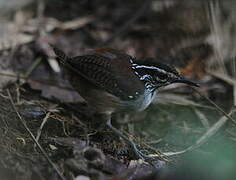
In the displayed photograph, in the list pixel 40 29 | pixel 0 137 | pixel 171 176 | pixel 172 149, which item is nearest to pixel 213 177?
pixel 171 176

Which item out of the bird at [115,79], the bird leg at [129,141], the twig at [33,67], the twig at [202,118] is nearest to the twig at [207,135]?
the twig at [202,118]

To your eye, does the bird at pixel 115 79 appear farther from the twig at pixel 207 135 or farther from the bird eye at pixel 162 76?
the twig at pixel 207 135

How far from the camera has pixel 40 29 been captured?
7.04 meters

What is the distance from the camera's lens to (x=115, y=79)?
17.1ft

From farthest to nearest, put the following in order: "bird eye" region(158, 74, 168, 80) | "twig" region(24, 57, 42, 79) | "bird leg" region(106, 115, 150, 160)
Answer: "twig" region(24, 57, 42, 79), "bird eye" region(158, 74, 168, 80), "bird leg" region(106, 115, 150, 160)

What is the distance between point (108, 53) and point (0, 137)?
5.05 ft

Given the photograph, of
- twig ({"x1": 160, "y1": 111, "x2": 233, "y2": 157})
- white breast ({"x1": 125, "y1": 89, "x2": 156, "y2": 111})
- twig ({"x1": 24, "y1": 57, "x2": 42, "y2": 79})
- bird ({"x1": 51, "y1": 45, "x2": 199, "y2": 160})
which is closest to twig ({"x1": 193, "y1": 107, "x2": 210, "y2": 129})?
twig ({"x1": 160, "y1": 111, "x2": 233, "y2": 157})

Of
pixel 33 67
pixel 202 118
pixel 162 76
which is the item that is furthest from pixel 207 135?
pixel 33 67

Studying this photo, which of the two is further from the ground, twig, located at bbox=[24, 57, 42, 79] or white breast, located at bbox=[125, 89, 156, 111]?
twig, located at bbox=[24, 57, 42, 79]

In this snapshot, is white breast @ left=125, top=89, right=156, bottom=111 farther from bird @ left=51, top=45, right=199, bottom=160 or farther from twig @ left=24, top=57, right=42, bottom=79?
twig @ left=24, top=57, right=42, bottom=79

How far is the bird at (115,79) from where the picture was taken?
5.21m

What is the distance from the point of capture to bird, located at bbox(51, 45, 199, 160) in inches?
205

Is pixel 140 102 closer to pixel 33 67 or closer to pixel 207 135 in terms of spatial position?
pixel 207 135

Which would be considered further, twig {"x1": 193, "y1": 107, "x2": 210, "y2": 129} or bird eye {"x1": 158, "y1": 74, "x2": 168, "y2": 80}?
twig {"x1": 193, "y1": 107, "x2": 210, "y2": 129}
